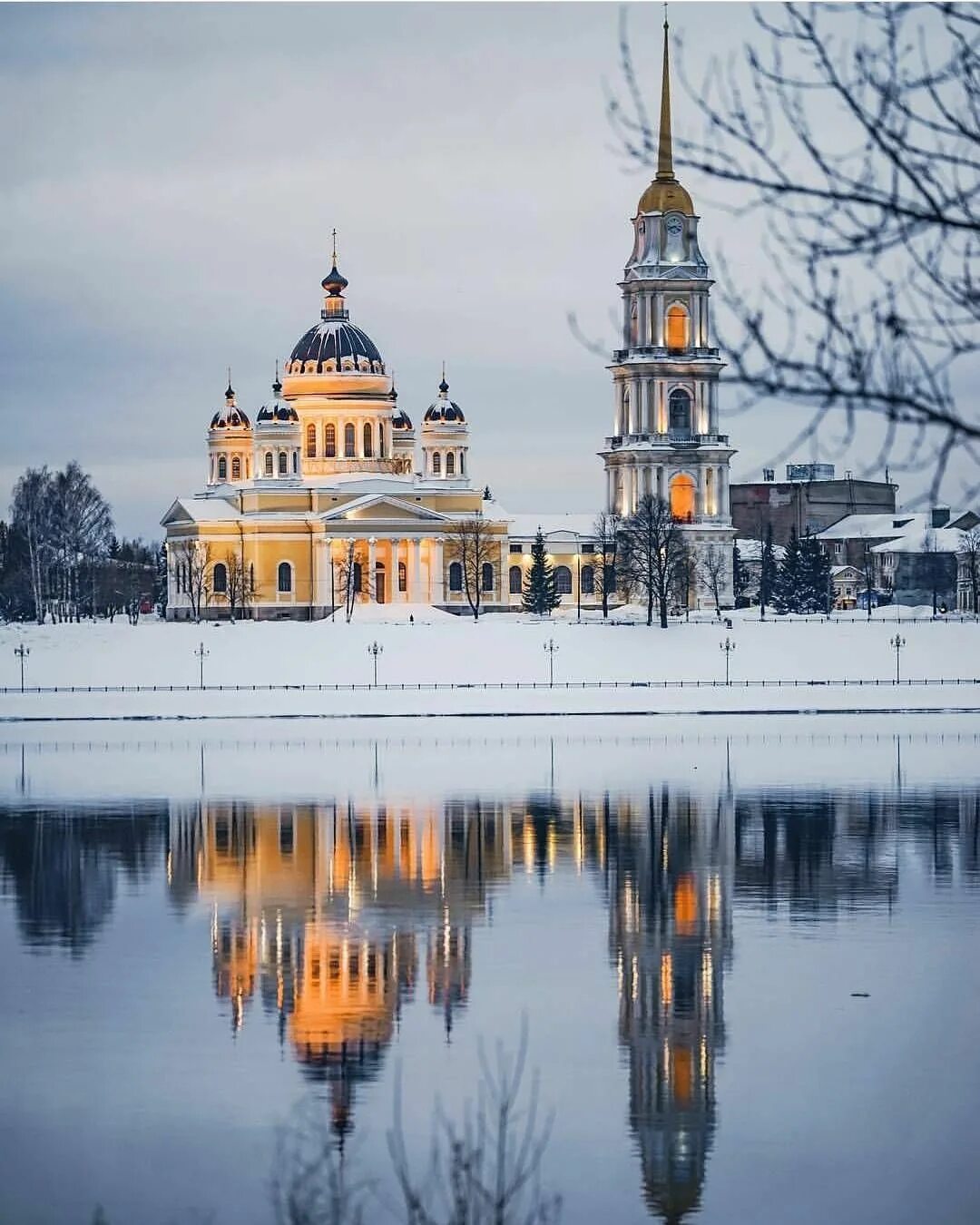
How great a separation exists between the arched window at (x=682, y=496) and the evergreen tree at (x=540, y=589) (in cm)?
707

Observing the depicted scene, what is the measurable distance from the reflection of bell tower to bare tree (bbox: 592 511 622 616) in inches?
2593

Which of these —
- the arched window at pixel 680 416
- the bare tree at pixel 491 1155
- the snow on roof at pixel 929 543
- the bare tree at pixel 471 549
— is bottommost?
the bare tree at pixel 491 1155

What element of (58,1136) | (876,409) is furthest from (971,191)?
(58,1136)

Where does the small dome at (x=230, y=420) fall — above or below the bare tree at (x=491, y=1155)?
above

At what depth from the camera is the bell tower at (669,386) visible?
109125 millimetres

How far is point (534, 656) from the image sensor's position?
84750mm

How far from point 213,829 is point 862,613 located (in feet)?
229

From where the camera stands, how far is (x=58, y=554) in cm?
11294

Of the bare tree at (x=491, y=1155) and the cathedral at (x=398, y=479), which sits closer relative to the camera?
the bare tree at (x=491, y=1155)

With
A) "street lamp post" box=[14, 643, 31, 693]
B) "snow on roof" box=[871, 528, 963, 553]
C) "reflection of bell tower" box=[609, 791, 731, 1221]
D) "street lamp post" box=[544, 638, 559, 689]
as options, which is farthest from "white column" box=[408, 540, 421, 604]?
"reflection of bell tower" box=[609, 791, 731, 1221]

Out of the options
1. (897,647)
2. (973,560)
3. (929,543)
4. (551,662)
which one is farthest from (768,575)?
(551,662)

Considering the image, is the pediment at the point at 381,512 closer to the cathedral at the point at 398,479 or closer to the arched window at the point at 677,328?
the cathedral at the point at 398,479

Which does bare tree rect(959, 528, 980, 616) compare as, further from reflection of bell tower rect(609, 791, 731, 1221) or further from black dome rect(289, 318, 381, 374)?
reflection of bell tower rect(609, 791, 731, 1221)

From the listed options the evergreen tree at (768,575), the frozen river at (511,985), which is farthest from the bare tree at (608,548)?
the frozen river at (511,985)
